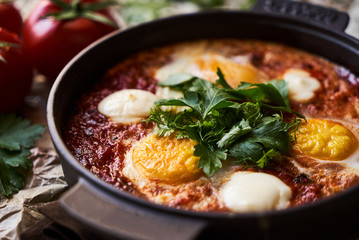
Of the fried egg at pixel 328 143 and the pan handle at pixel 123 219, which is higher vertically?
the fried egg at pixel 328 143

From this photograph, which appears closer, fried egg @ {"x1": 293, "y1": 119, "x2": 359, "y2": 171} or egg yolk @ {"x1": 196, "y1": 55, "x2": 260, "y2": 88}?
fried egg @ {"x1": 293, "y1": 119, "x2": 359, "y2": 171}

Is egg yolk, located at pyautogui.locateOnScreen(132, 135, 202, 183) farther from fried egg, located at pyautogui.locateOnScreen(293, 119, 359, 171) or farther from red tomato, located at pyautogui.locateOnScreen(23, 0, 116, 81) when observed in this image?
red tomato, located at pyautogui.locateOnScreen(23, 0, 116, 81)

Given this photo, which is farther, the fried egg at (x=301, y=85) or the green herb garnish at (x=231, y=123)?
the fried egg at (x=301, y=85)

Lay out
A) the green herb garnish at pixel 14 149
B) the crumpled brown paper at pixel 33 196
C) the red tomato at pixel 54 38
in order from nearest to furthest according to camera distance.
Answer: the crumpled brown paper at pixel 33 196 → the green herb garnish at pixel 14 149 → the red tomato at pixel 54 38

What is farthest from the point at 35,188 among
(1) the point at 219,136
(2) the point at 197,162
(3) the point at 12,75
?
(1) the point at 219,136

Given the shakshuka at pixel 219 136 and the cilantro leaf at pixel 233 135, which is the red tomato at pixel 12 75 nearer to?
the shakshuka at pixel 219 136

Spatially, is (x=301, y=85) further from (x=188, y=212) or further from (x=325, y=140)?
(x=188, y=212)

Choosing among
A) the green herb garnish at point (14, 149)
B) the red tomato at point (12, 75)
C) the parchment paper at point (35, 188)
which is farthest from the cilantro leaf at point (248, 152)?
the red tomato at point (12, 75)

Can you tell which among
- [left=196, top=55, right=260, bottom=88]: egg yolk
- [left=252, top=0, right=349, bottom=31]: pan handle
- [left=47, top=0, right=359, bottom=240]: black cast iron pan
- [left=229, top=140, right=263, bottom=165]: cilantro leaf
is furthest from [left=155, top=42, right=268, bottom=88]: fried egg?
[left=229, top=140, right=263, bottom=165]: cilantro leaf
